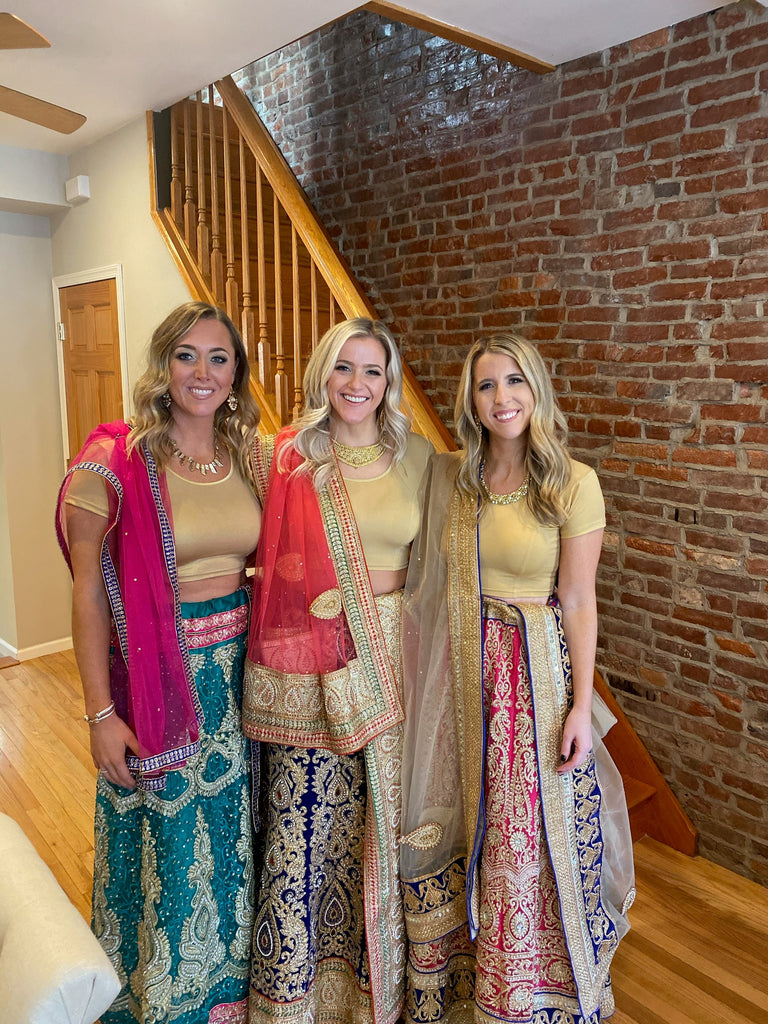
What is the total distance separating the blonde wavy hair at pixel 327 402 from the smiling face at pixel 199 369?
0.20m

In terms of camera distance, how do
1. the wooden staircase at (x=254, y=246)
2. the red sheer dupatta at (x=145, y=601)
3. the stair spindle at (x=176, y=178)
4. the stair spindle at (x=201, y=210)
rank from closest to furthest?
the red sheer dupatta at (x=145, y=601) → the wooden staircase at (x=254, y=246) → the stair spindle at (x=201, y=210) → the stair spindle at (x=176, y=178)

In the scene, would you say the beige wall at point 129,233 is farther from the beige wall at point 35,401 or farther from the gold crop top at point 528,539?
the gold crop top at point 528,539

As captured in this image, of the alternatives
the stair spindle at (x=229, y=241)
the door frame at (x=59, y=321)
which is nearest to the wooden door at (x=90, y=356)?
the door frame at (x=59, y=321)

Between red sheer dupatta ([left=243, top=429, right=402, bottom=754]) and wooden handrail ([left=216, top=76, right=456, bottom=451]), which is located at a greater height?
wooden handrail ([left=216, top=76, right=456, bottom=451])

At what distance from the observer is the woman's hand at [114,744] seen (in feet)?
5.73

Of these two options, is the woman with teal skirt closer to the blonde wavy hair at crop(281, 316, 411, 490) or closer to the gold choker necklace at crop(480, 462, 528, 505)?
the blonde wavy hair at crop(281, 316, 411, 490)

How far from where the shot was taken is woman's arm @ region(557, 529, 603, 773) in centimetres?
182

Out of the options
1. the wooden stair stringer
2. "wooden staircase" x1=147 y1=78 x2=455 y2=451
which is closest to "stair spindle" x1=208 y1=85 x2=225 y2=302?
"wooden staircase" x1=147 y1=78 x2=455 y2=451

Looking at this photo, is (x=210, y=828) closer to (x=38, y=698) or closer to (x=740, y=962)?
(x=740, y=962)

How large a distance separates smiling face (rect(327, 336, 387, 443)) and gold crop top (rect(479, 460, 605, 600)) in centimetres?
37

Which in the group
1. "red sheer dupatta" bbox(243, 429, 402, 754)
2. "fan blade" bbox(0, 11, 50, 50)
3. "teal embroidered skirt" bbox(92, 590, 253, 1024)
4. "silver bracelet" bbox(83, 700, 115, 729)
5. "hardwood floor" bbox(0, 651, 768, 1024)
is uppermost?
"fan blade" bbox(0, 11, 50, 50)

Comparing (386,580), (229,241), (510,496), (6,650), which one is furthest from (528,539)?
(6,650)

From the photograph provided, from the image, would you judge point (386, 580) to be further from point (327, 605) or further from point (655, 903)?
point (655, 903)

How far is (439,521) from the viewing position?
191cm
